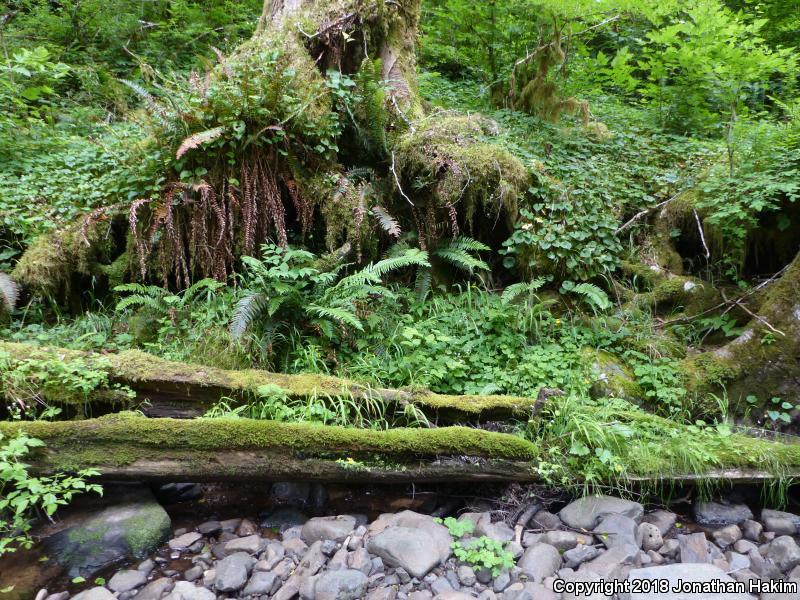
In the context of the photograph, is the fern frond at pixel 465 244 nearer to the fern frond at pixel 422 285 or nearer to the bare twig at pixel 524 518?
the fern frond at pixel 422 285

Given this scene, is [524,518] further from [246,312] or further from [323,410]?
[246,312]

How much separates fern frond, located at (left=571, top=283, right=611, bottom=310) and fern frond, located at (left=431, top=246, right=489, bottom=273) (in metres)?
0.98

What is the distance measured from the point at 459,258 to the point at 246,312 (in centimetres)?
214

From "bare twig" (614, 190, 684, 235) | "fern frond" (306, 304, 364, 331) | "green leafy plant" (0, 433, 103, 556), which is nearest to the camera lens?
"green leafy plant" (0, 433, 103, 556)

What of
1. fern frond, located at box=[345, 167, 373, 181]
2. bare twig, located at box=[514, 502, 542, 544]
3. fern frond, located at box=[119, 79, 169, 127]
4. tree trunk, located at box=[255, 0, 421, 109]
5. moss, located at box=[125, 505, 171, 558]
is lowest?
bare twig, located at box=[514, 502, 542, 544]

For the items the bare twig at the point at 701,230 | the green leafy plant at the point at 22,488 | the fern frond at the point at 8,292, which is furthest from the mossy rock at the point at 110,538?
the bare twig at the point at 701,230

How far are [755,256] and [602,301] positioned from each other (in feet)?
6.74

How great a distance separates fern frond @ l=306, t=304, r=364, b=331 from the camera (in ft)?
13.2

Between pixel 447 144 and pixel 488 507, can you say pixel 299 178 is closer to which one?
pixel 447 144

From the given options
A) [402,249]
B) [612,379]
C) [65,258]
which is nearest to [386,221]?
[402,249]

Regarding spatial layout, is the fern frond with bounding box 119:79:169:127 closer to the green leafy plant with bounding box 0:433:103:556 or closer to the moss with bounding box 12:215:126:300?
the moss with bounding box 12:215:126:300

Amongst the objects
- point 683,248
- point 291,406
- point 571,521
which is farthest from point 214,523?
point 683,248

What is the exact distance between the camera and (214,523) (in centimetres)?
327

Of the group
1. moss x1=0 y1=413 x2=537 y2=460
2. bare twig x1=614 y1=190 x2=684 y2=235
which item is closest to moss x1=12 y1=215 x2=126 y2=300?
moss x1=0 y1=413 x2=537 y2=460
